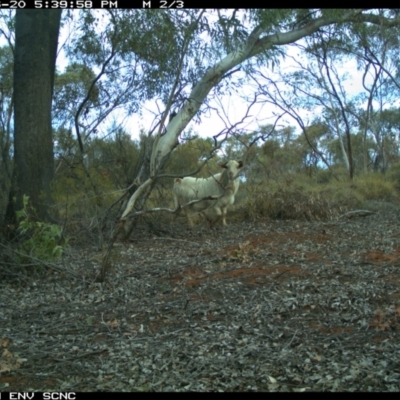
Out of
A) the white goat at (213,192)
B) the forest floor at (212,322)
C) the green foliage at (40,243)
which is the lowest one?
the forest floor at (212,322)

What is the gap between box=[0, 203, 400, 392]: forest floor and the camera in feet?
13.7

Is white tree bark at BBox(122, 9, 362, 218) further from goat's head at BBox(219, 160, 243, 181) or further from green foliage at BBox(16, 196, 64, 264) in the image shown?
green foliage at BBox(16, 196, 64, 264)

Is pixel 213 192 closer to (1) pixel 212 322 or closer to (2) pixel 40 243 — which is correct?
(2) pixel 40 243

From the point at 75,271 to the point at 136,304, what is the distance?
1.73 m

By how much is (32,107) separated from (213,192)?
457 centimetres

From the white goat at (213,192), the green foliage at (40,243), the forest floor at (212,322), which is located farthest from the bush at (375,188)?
the green foliage at (40,243)

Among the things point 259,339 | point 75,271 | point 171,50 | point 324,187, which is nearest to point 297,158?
point 324,187

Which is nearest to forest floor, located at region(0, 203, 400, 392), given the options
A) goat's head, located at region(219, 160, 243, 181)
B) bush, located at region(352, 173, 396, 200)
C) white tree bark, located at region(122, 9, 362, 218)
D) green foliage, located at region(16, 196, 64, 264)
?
green foliage, located at region(16, 196, 64, 264)

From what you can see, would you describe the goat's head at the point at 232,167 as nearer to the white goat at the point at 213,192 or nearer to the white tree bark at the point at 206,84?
the white goat at the point at 213,192

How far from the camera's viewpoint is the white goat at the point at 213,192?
12.2m

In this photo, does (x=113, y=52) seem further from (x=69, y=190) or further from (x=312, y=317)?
(x=312, y=317)

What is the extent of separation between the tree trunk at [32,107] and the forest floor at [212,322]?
1928 millimetres

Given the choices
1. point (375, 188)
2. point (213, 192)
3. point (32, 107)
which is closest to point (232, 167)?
point (213, 192)

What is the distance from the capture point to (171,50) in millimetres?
9180
